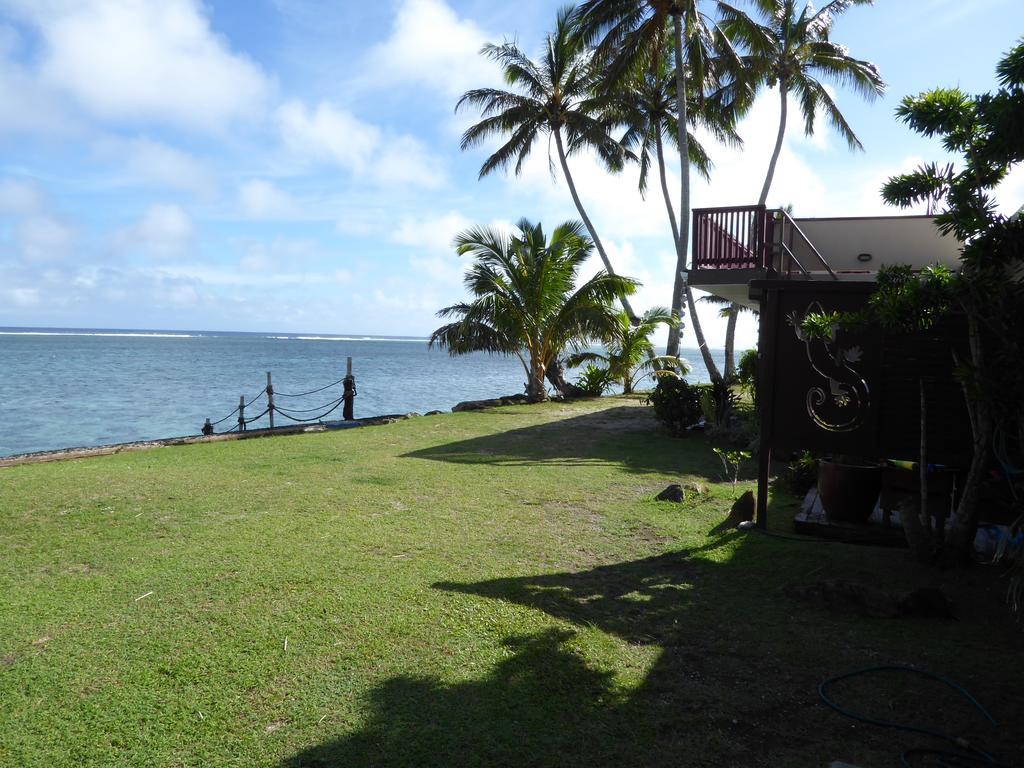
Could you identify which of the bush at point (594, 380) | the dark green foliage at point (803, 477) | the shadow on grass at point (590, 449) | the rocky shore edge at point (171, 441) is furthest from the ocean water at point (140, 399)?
the dark green foliage at point (803, 477)

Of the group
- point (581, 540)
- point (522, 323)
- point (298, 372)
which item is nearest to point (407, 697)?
point (581, 540)

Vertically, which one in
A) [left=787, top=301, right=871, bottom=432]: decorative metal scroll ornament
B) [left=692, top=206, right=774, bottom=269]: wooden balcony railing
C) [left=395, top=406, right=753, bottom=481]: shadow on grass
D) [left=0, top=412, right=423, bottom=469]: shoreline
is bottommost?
[left=0, top=412, right=423, bottom=469]: shoreline

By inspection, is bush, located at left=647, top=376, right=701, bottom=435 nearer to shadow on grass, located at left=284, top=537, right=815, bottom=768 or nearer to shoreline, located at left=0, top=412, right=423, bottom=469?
shoreline, located at left=0, top=412, right=423, bottom=469

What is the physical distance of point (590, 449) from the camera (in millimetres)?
A: 10938

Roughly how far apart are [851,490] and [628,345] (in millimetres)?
12961

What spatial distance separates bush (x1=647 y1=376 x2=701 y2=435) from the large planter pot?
6557 millimetres

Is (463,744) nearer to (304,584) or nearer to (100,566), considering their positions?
(304,584)

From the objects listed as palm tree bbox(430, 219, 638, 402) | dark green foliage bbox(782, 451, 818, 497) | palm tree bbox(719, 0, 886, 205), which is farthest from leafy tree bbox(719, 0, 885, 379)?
dark green foliage bbox(782, 451, 818, 497)

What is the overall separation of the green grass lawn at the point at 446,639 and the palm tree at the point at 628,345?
11.3 metres

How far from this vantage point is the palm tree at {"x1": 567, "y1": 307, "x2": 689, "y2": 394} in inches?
715

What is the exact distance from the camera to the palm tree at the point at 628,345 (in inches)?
715

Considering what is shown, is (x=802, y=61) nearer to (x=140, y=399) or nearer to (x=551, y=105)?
(x=551, y=105)

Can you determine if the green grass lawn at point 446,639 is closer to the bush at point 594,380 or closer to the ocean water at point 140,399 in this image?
the bush at point 594,380

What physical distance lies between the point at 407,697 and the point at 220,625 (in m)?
1.35
